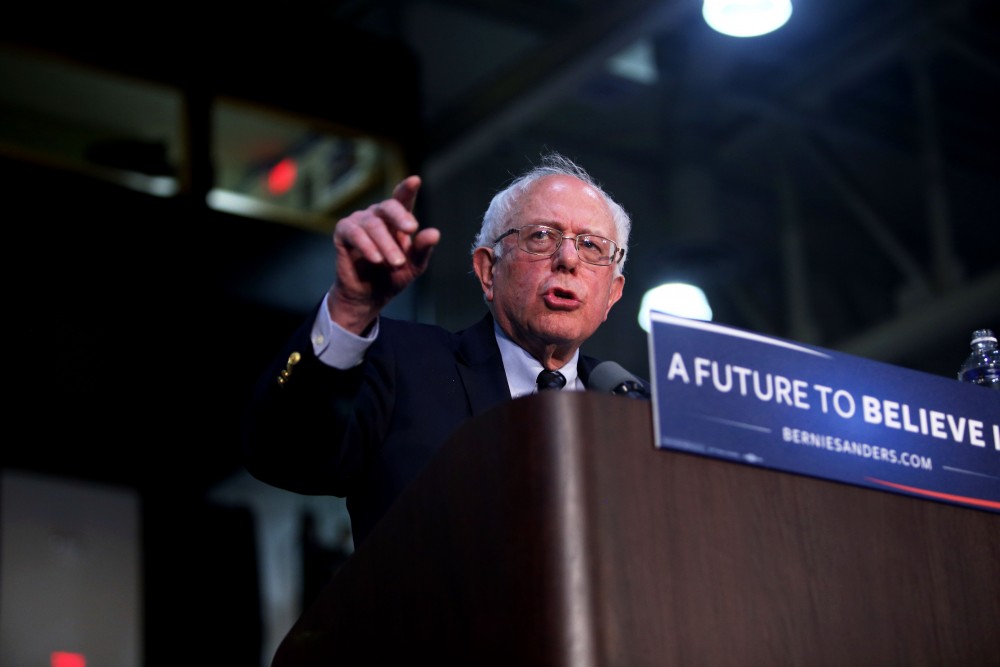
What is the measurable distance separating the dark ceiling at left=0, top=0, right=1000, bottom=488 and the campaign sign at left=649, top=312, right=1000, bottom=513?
2377 millimetres

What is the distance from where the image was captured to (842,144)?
6.39 metres

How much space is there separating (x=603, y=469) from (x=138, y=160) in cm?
364

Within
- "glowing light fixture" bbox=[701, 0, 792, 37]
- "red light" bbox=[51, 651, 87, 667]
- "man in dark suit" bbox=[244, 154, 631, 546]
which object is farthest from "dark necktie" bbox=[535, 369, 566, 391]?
"red light" bbox=[51, 651, 87, 667]

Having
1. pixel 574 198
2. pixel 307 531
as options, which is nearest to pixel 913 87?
pixel 307 531

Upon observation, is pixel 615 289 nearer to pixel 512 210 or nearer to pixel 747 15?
pixel 512 210

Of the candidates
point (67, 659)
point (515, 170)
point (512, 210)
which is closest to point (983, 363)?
point (512, 210)

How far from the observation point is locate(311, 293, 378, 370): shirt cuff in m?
1.32

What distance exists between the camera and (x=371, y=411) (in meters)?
1.52

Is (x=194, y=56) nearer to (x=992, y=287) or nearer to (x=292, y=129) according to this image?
(x=292, y=129)

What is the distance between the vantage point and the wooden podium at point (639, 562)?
3.20 ft

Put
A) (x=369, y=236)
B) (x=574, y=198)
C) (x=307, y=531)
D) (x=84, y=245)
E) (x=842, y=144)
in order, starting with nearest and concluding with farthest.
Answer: (x=369, y=236), (x=574, y=198), (x=84, y=245), (x=307, y=531), (x=842, y=144)

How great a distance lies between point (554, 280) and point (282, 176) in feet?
9.76

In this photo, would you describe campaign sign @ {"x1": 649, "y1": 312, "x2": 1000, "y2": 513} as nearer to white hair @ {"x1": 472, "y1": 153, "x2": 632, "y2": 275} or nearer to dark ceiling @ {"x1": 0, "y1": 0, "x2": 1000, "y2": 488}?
white hair @ {"x1": 472, "y1": 153, "x2": 632, "y2": 275}

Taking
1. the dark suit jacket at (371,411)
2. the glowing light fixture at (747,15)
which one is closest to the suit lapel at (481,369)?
the dark suit jacket at (371,411)
